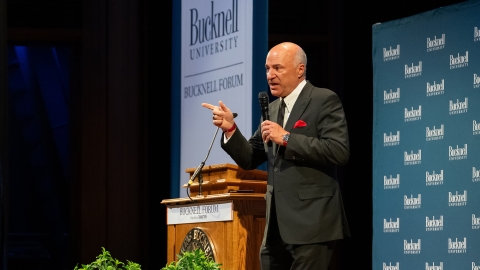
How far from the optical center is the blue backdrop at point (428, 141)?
4367mm

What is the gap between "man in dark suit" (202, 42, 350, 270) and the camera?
10.2ft

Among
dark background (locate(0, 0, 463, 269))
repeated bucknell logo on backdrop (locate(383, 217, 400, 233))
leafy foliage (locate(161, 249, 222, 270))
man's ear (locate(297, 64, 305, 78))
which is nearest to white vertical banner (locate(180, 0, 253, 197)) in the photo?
repeated bucknell logo on backdrop (locate(383, 217, 400, 233))

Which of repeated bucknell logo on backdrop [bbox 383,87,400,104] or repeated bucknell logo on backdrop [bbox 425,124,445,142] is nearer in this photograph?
repeated bucknell logo on backdrop [bbox 425,124,445,142]

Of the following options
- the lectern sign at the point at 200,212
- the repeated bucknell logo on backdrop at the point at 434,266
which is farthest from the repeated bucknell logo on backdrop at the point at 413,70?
the lectern sign at the point at 200,212

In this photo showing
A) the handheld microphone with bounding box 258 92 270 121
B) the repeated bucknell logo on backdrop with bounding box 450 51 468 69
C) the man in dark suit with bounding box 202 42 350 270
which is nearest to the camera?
the man in dark suit with bounding box 202 42 350 270

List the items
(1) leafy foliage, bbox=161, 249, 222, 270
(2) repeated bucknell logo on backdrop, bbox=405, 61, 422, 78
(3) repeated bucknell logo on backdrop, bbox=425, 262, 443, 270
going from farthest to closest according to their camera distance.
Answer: (2) repeated bucknell logo on backdrop, bbox=405, 61, 422, 78 → (3) repeated bucknell logo on backdrop, bbox=425, 262, 443, 270 → (1) leafy foliage, bbox=161, 249, 222, 270

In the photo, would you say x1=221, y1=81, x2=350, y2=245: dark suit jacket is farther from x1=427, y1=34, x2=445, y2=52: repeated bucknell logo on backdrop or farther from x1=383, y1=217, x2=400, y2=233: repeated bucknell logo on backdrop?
x1=383, y1=217, x2=400, y2=233: repeated bucknell logo on backdrop

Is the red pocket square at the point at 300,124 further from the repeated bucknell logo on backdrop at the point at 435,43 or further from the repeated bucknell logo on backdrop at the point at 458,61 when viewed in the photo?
the repeated bucknell logo on backdrop at the point at 435,43

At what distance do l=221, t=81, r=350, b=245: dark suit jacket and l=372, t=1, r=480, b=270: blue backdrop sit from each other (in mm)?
1399

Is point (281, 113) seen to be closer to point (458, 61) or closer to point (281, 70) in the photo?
point (281, 70)

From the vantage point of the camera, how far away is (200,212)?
12.2 feet

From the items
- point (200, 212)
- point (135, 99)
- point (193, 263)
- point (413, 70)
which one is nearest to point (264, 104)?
point (200, 212)

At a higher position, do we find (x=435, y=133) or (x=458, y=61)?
(x=458, y=61)

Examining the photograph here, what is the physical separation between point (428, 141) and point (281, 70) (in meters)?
1.64
